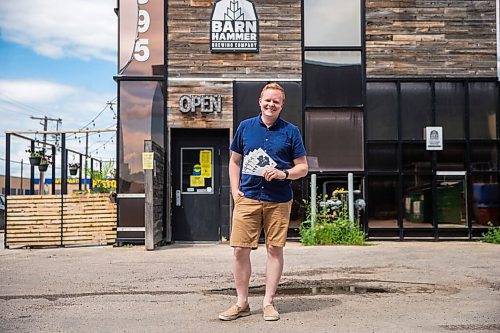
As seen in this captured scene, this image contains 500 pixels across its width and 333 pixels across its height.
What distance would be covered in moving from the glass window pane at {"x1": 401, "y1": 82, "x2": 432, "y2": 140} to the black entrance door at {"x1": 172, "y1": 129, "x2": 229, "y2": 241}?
3623 millimetres

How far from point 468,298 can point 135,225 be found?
7.91 m

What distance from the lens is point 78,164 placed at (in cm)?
2030

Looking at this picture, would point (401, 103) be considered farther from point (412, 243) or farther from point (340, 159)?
point (412, 243)

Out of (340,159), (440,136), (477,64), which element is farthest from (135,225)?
(477,64)

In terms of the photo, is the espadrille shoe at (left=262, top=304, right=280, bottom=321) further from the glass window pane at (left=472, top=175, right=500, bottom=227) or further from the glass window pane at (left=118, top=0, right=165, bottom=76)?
the glass window pane at (left=472, top=175, right=500, bottom=227)

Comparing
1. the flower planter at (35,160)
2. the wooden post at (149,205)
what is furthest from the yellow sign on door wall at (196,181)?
the flower planter at (35,160)

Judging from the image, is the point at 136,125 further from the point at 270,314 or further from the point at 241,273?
the point at 270,314

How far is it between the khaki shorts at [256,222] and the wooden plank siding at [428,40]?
8.68m

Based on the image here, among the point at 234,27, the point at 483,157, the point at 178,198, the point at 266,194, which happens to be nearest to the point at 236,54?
the point at 234,27

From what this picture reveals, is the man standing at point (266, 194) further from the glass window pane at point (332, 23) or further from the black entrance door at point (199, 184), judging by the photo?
the glass window pane at point (332, 23)

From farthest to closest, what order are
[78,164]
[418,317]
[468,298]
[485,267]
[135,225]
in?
[78,164], [135,225], [485,267], [468,298], [418,317]

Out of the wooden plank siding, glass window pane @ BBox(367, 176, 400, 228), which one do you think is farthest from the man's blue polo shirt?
the wooden plank siding

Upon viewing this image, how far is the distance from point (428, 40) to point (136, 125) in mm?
6133

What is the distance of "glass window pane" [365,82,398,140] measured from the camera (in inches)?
532
